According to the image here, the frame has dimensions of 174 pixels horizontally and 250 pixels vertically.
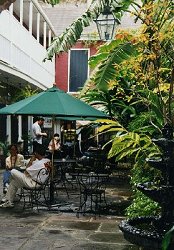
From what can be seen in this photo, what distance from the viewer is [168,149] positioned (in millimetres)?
5109

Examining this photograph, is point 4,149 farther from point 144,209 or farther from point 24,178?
point 144,209

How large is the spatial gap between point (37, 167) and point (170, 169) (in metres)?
4.14

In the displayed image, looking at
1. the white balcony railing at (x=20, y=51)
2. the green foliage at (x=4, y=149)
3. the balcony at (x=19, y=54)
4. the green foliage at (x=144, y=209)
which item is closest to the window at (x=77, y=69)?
the balcony at (x=19, y=54)

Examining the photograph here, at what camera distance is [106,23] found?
8977 mm

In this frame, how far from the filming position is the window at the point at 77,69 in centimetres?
2662

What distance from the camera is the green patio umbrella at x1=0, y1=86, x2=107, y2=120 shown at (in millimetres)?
8195

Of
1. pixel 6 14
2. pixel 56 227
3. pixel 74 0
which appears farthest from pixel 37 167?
pixel 74 0

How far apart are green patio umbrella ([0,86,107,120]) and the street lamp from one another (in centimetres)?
157

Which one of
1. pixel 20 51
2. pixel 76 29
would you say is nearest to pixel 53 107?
pixel 76 29

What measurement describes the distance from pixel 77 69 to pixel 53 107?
62.0 ft

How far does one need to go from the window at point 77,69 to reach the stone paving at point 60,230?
59.9 ft

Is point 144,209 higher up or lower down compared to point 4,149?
lower down

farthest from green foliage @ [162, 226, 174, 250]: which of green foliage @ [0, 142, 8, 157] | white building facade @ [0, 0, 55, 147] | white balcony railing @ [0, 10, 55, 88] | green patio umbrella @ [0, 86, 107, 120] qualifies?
green foliage @ [0, 142, 8, 157]

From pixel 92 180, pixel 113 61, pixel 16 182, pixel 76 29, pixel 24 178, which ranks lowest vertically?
pixel 92 180
